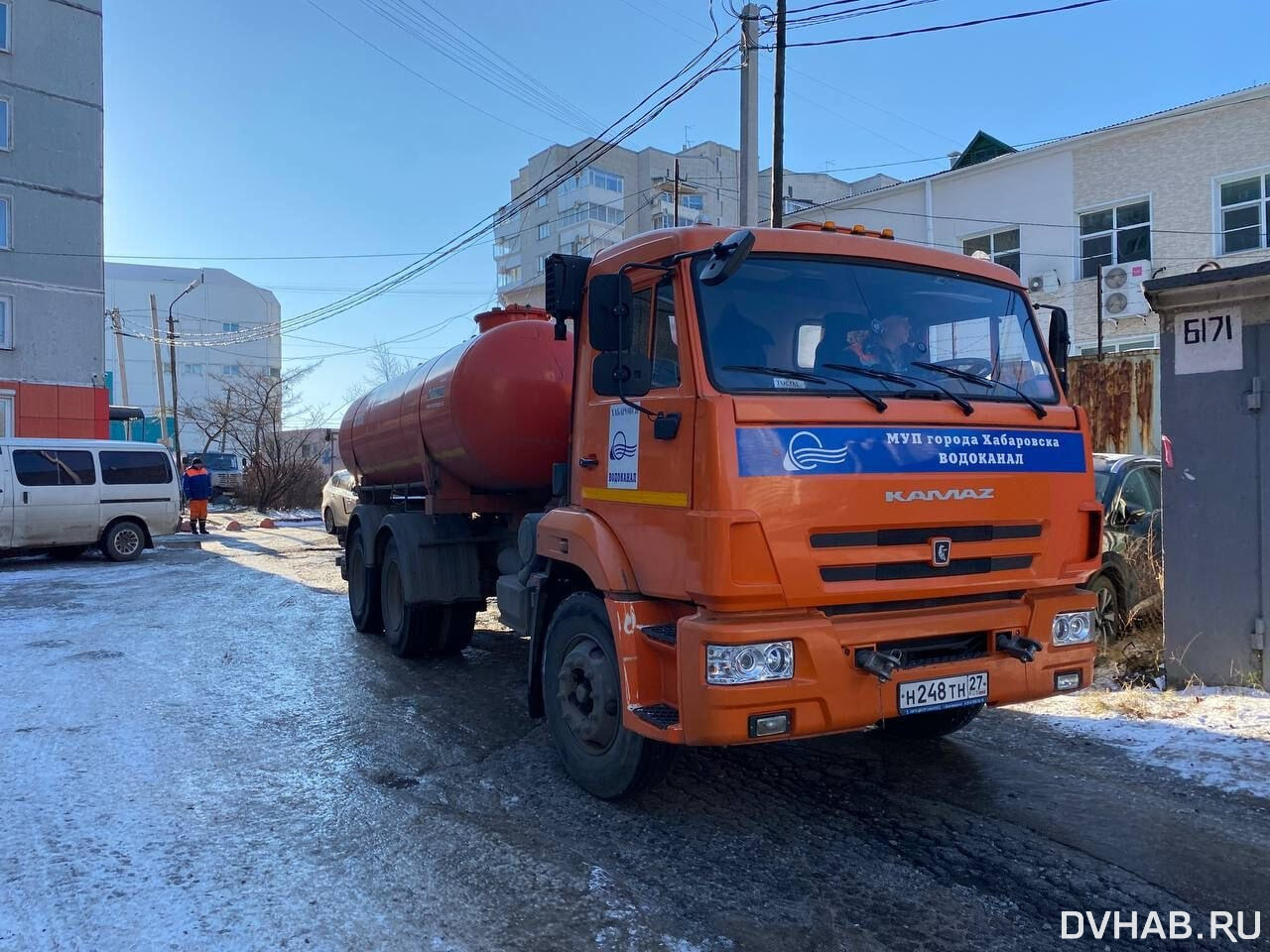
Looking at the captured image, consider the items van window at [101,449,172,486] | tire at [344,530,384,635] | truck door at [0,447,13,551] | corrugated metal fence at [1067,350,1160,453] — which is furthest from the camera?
van window at [101,449,172,486]

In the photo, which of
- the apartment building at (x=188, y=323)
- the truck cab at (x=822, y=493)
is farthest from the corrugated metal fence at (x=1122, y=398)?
the apartment building at (x=188, y=323)

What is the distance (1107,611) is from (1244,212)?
16584 millimetres

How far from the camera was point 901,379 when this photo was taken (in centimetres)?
409

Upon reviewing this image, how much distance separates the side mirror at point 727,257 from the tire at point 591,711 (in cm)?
162

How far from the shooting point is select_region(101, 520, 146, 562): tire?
15.6 meters

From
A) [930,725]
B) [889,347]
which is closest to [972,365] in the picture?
[889,347]

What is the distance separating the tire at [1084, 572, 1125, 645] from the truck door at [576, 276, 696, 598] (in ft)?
15.3

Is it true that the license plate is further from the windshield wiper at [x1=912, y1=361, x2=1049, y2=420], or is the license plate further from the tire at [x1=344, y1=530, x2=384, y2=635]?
the tire at [x1=344, y1=530, x2=384, y2=635]

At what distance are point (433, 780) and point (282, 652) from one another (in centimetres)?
395

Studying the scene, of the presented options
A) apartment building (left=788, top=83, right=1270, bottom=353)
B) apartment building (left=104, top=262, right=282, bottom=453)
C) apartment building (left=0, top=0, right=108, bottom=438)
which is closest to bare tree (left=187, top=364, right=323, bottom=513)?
apartment building (left=0, top=0, right=108, bottom=438)

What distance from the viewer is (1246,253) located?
19.3 m

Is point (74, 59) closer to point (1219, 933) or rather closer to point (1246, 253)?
point (1246, 253)

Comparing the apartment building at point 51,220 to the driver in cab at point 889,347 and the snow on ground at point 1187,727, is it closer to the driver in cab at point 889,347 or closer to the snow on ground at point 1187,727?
the driver in cab at point 889,347

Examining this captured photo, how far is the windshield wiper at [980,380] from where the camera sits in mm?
4223
